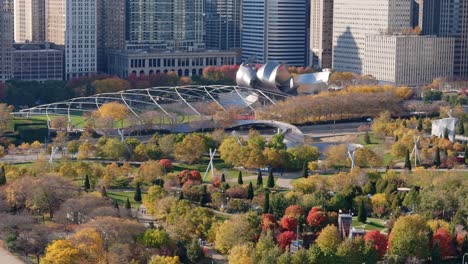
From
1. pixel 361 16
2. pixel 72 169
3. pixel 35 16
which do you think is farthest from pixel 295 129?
pixel 35 16

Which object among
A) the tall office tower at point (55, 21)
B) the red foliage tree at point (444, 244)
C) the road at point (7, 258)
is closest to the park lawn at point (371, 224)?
the red foliage tree at point (444, 244)

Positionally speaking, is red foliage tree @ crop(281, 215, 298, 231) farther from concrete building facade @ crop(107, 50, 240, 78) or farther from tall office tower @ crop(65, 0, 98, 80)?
tall office tower @ crop(65, 0, 98, 80)

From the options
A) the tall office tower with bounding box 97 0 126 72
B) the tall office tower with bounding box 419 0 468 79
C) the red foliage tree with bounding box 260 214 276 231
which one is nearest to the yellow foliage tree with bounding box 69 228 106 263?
the red foliage tree with bounding box 260 214 276 231

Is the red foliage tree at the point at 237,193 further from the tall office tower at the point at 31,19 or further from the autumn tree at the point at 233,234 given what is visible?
the tall office tower at the point at 31,19

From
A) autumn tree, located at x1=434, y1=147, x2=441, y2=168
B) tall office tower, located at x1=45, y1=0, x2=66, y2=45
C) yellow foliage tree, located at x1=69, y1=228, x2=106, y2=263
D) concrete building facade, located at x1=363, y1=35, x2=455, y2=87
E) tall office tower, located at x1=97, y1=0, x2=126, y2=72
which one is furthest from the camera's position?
tall office tower, located at x1=97, y1=0, x2=126, y2=72

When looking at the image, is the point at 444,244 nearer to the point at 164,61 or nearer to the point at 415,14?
the point at 415,14

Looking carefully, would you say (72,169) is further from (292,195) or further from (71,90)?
(71,90)

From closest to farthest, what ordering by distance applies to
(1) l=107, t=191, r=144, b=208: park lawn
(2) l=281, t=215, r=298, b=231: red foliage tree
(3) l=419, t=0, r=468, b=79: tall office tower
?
1. (2) l=281, t=215, r=298, b=231: red foliage tree
2. (1) l=107, t=191, r=144, b=208: park lawn
3. (3) l=419, t=0, r=468, b=79: tall office tower
